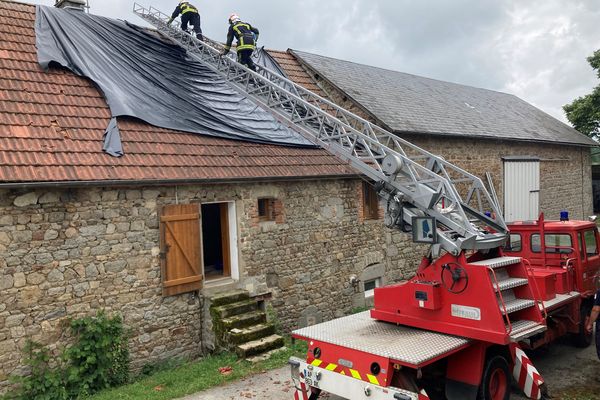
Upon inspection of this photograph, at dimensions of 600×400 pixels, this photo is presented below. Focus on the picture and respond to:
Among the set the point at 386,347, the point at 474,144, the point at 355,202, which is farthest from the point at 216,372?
the point at 474,144

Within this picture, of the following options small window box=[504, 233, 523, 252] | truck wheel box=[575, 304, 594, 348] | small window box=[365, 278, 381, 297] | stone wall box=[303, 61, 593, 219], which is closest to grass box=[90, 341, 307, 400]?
small window box=[365, 278, 381, 297]

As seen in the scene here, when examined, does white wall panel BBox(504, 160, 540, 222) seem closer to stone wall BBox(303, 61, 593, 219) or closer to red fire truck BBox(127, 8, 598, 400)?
stone wall BBox(303, 61, 593, 219)

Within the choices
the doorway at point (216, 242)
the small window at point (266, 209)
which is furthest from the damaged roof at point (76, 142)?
the doorway at point (216, 242)

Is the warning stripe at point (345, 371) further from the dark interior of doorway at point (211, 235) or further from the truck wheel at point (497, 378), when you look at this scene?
the dark interior of doorway at point (211, 235)

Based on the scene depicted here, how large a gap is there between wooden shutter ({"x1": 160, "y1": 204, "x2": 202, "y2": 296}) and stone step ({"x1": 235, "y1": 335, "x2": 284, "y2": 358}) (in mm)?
1401

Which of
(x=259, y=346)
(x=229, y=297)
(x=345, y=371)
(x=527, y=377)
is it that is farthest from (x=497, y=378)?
(x=229, y=297)

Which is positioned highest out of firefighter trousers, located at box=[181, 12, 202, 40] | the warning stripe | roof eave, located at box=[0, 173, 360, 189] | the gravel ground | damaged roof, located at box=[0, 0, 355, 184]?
firefighter trousers, located at box=[181, 12, 202, 40]

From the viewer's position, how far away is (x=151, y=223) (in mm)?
8250

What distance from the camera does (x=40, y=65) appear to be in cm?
885

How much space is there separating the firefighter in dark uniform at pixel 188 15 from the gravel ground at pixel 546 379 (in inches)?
310

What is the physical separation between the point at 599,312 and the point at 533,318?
144 cm

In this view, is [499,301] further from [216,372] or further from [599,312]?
[216,372]

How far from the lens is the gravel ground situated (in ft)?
22.3

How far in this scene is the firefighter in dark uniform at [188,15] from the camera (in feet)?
36.1
